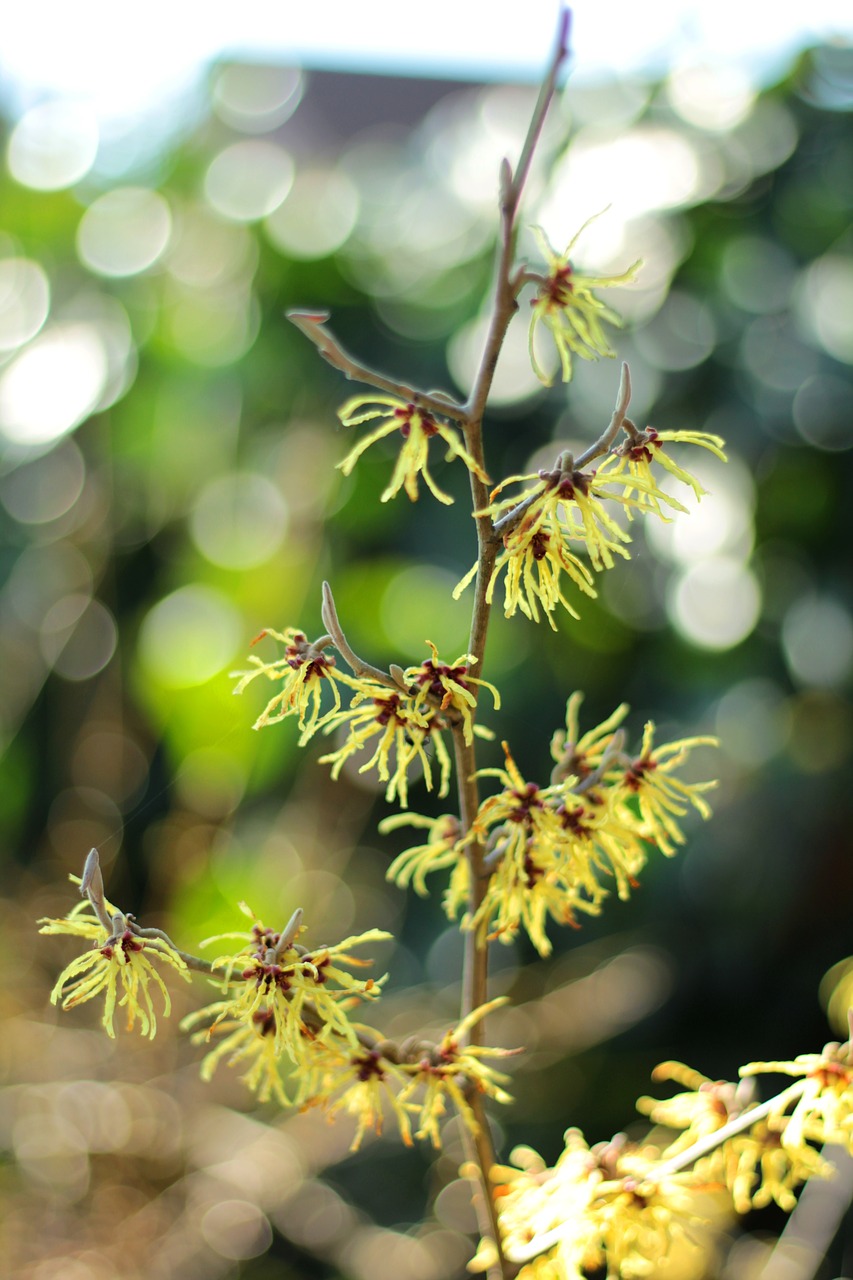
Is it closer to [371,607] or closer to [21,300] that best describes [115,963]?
[371,607]

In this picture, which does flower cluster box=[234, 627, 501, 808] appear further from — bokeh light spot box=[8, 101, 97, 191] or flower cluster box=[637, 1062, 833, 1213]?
bokeh light spot box=[8, 101, 97, 191]

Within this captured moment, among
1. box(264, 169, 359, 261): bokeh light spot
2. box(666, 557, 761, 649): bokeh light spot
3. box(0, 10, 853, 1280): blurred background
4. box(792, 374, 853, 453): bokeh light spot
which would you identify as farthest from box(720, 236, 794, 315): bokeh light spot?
box(264, 169, 359, 261): bokeh light spot

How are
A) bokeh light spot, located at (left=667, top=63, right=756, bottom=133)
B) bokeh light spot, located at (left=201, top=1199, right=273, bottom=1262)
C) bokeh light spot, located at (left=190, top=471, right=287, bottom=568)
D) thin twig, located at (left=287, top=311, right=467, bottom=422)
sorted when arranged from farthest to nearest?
bokeh light spot, located at (left=667, top=63, right=756, bottom=133) < bokeh light spot, located at (left=190, top=471, right=287, bottom=568) < bokeh light spot, located at (left=201, top=1199, right=273, bottom=1262) < thin twig, located at (left=287, top=311, right=467, bottom=422)

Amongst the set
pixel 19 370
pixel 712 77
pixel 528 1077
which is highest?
pixel 712 77

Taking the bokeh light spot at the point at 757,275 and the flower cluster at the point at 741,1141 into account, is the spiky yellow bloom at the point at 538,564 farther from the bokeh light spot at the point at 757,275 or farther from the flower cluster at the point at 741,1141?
the bokeh light spot at the point at 757,275

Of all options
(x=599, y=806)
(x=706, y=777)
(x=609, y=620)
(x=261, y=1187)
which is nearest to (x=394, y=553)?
(x=609, y=620)

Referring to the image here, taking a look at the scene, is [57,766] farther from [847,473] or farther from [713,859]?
[847,473]
